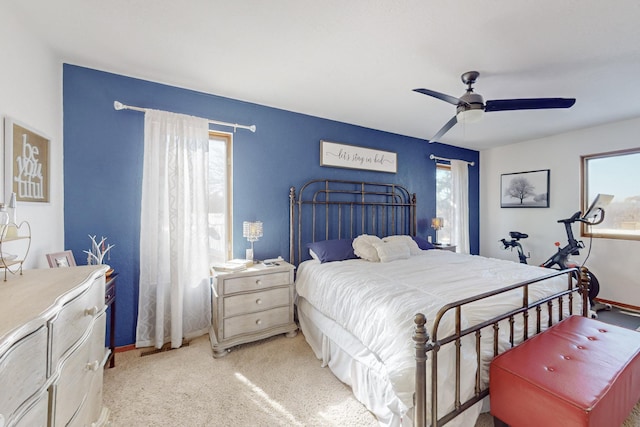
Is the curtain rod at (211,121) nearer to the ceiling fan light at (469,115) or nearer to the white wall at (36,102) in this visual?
the white wall at (36,102)

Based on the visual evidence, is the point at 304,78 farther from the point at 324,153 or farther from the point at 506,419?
the point at 506,419

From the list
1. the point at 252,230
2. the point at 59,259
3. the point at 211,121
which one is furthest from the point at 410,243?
the point at 59,259

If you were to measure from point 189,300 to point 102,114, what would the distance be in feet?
6.22

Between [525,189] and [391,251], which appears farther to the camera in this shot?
[525,189]

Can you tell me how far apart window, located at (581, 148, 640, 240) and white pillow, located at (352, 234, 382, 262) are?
11.3 feet

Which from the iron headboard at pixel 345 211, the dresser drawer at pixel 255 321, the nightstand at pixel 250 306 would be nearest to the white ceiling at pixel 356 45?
the iron headboard at pixel 345 211

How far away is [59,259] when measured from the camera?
180 centimetres

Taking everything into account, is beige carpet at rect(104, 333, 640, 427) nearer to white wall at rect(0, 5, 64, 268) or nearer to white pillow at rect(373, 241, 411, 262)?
white wall at rect(0, 5, 64, 268)

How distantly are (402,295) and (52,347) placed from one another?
171 cm

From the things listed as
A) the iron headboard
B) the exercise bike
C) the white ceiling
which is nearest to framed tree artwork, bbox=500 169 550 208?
the exercise bike

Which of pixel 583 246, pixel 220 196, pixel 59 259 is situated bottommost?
pixel 583 246

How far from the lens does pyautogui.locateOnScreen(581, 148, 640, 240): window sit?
10.9 feet

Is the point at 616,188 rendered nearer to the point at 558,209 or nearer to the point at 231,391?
the point at 558,209

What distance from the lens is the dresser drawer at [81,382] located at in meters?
0.95
